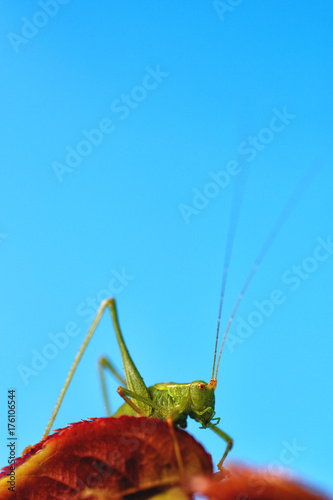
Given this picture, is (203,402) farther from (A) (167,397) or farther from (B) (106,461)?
(B) (106,461)

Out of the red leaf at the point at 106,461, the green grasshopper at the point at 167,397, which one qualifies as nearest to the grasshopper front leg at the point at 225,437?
the green grasshopper at the point at 167,397

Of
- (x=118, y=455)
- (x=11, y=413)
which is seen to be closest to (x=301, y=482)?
(x=118, y=455)

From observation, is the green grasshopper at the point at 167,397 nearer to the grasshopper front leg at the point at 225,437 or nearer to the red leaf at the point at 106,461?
the grasshopper front leg at the point at 225,437

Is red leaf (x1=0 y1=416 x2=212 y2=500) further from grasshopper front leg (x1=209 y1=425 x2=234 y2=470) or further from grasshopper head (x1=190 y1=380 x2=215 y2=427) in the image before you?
grasshopper head (x1=190 y1=380 x2=215 y2=427)

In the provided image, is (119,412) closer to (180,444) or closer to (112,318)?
(112,318)

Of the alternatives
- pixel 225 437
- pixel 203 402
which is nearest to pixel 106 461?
pixel 225 437
